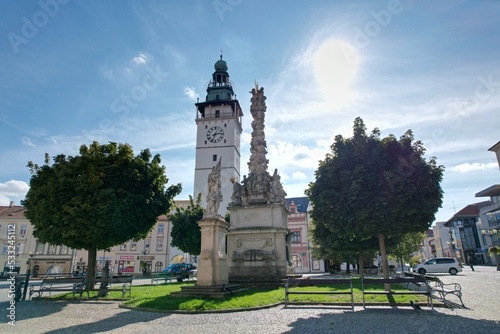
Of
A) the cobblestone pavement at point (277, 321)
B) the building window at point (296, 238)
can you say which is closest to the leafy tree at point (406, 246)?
the cobblestone pavement at point (277, 321)

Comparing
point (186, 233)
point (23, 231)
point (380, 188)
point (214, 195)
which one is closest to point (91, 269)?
point (214, 195)

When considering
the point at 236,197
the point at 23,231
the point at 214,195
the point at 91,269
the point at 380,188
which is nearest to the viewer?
the point at 380,188

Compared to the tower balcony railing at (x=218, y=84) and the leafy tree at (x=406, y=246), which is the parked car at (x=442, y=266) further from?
the tower balcony railing at (x=218, y=84)

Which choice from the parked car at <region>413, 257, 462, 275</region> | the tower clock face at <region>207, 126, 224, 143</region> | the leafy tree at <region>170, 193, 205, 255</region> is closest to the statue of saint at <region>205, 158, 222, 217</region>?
the leafy tree at <region>170, 193, 205, 255</region>

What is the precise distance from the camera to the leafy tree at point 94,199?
14.7 m

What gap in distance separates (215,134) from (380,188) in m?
49.8

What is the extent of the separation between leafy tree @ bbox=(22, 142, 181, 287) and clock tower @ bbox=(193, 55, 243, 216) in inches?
1530

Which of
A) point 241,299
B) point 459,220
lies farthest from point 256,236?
point 459,220

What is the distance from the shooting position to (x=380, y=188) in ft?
36.3

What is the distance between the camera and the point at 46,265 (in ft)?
151

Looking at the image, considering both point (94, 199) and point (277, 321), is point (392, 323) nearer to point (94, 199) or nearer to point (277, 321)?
point (277, 321)

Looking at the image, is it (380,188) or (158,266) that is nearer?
(380,188)

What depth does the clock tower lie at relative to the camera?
57.1 m

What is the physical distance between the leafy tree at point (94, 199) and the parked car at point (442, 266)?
976 inches
